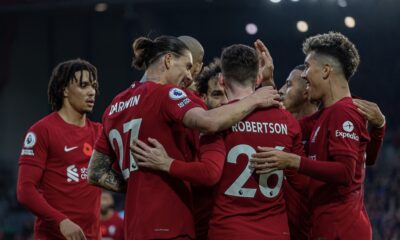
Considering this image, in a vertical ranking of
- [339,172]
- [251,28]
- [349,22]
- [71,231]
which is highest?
[251,28]

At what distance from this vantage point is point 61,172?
21.0 feet

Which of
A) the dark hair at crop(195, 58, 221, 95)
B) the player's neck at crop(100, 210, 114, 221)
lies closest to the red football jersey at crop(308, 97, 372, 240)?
the dark hair at crop(195, 58, 221, 95)

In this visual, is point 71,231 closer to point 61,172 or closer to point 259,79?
point 61,172

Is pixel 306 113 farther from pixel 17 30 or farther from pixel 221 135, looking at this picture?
pixel 17 30

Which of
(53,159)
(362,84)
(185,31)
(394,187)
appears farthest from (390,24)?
(53,159)

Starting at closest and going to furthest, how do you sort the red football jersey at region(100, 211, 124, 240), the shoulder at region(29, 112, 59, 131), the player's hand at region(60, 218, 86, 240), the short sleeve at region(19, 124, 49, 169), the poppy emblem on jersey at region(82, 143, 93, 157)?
the player's hand at region(60, 218, 86, 240) → the short sleeve at region(19, 124, 49, 169) → the shoulder at region(29, 112, 59, 131) → the poppy emblem on jersey at region(82, 143, 93, 157) → the red football jersey at region(100, 211, 124, 240)

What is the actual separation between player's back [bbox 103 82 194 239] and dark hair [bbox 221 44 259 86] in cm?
34

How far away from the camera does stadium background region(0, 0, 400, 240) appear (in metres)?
16.2

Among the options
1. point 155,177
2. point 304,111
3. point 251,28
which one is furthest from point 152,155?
point 251,28

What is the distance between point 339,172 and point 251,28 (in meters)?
12.7

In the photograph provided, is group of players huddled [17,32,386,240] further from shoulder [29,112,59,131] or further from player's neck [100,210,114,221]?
player's neck [100,210,114,221]

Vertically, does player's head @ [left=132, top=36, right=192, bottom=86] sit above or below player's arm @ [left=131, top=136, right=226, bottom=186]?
above

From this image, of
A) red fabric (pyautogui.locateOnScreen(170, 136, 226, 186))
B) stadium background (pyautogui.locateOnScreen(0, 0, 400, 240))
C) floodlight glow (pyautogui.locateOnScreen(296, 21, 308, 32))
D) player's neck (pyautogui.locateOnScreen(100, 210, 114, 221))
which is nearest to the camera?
red fabric (pyautogui.locateOnScreen(170, 136, 226, 186))

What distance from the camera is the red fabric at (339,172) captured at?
505 centimetres
